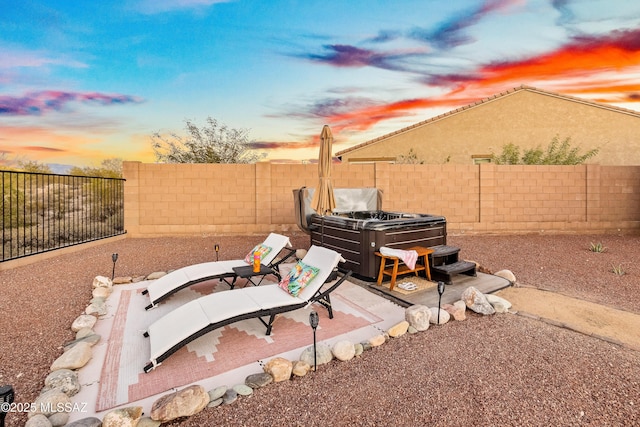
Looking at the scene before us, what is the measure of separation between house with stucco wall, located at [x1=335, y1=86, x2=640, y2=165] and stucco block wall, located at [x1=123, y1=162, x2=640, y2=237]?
4498 millimetres

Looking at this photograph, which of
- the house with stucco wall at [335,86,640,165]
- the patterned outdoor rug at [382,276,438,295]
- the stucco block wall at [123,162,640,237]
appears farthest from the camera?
the house with stucco wall at [335,86,640,165]

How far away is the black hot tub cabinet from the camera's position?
209 inches

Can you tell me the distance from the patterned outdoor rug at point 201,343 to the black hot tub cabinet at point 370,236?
705 millimetres

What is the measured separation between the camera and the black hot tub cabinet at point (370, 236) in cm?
531

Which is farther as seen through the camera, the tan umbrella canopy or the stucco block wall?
the stucco block wall

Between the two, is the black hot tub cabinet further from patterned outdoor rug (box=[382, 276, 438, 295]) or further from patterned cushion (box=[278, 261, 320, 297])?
patterned cushion (box=[278, 261, 320, 297])

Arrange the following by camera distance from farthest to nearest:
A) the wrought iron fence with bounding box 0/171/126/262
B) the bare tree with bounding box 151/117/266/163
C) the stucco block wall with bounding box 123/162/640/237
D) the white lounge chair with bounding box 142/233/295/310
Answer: the bare tree with bounding box 151/117/266/163
the stucco block wall with bounding box 123/162/640/237
the wrought iron fence with bounding box 0/171/126/262
the white lounge chair with bounding box 142/233/295/310

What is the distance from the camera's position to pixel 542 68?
11.5 meters

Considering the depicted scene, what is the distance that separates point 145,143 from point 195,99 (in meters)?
4.74

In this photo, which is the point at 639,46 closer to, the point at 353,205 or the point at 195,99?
the point at 353,205

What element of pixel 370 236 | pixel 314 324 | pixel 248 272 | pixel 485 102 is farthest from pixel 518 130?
pixel 314 324

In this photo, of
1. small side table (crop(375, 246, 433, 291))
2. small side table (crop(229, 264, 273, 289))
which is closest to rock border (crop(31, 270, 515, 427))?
small side table (crop(375, 246, 433, 291))

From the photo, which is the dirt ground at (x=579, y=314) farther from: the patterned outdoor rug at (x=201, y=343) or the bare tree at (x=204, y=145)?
the bare tree at (x=204, y=145)

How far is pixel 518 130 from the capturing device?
15320 mm
